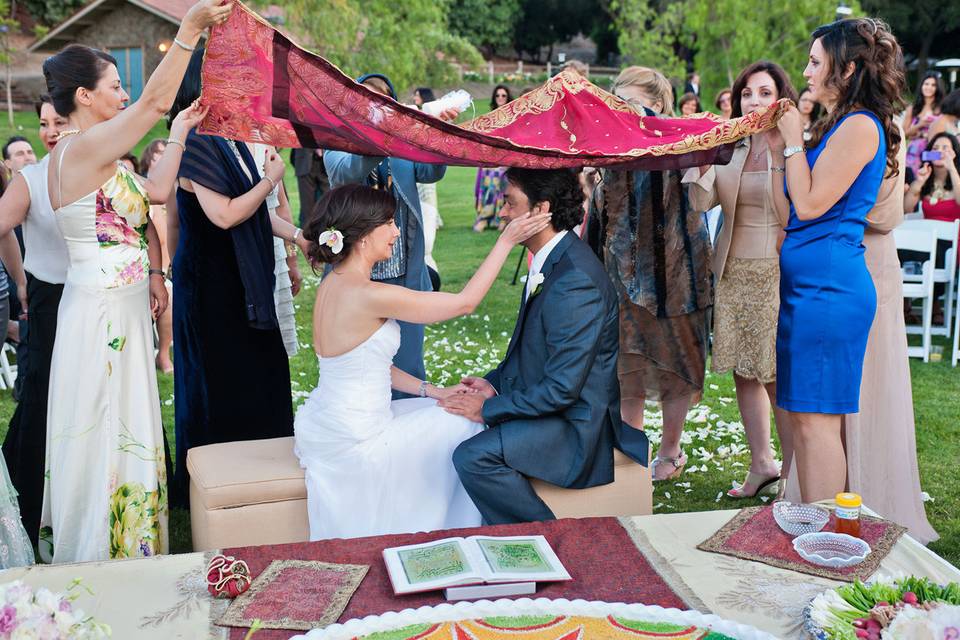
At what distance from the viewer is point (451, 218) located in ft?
Answer: 57.7

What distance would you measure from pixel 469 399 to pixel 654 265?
144 centimetres

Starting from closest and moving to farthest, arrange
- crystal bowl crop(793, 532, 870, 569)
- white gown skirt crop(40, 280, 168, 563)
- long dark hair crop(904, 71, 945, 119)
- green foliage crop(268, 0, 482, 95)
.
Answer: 1. crystal bowl crop(793, 532, 870, 569)
2. white gown skirt crop(40, 280, 168, 563)
3. long dark hair crop(904, 71, 945, 119)
4. green foliage crop(268, 0, 482, 95)

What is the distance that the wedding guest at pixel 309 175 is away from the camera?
45.3 feet

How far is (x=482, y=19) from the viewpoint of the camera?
45469 millimetres

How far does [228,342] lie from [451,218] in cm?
1265

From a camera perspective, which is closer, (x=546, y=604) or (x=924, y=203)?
(x=546, y=604)

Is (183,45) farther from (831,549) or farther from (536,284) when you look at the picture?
(831,549)

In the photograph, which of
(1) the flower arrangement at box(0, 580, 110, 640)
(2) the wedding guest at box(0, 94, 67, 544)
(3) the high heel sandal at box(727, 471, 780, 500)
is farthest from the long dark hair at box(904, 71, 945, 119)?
(1) the flower arrangement at box(0, 580, 110, 640)

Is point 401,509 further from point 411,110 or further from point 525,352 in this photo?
point 411,110

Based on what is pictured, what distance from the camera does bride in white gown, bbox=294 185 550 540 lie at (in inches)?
162

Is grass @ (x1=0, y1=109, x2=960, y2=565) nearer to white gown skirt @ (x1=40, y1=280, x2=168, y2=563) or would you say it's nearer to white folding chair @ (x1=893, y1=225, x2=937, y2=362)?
white folding chair @ (x1=893, y1=225, x2=937, y2=362)

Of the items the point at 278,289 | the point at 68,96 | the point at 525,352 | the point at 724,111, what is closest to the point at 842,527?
the point at 525,352

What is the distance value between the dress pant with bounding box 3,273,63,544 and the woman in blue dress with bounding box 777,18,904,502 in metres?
3.29

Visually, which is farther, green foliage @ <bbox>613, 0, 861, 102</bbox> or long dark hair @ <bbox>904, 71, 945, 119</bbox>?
green foliage @ <bbox>613, 0, 861, 102</bbox>
